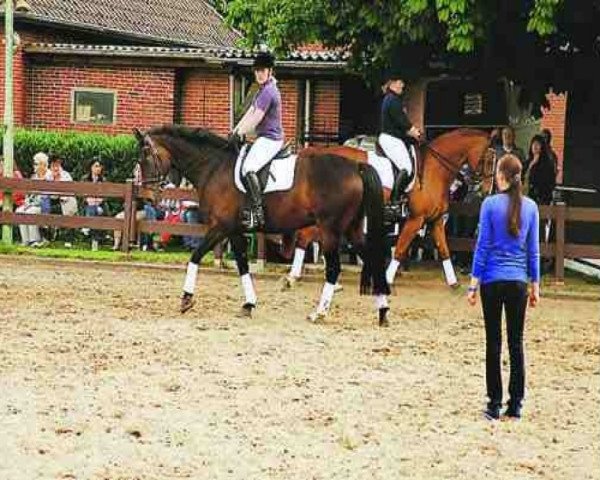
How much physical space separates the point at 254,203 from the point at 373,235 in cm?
135

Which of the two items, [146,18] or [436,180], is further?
[146,18]

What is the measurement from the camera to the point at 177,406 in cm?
909

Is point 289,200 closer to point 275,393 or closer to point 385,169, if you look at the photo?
point 385,169

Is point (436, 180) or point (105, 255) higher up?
point (436, 180)

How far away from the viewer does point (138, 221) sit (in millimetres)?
19328

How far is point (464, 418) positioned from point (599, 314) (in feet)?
22.1

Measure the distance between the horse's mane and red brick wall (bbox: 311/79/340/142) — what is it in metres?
8.24

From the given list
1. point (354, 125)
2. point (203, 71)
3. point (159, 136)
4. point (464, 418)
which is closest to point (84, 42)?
point (203, 71)

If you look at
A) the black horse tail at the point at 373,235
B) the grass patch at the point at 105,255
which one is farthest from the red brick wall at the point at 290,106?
the black horse tail at the point at 373,235

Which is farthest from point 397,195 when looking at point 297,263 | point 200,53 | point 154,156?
point 200,53

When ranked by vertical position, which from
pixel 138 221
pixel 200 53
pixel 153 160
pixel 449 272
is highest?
pixel 200 53

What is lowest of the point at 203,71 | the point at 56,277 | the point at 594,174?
the point at 56,277

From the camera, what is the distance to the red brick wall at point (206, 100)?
2353 cm

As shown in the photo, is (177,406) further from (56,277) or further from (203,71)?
(203,71)
